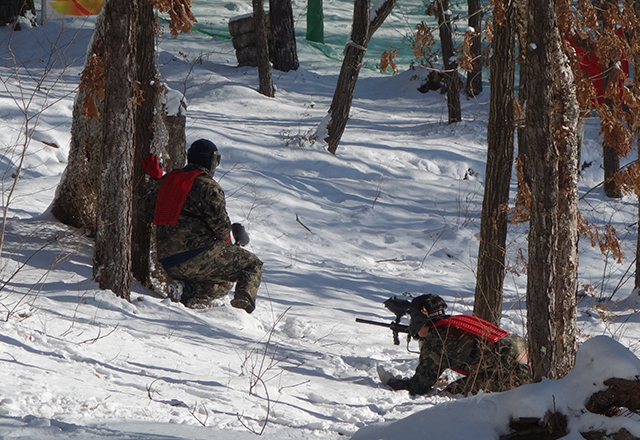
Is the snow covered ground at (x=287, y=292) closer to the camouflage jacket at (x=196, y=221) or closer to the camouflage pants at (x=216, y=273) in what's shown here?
the camouflage pants at (x=216, y=273)

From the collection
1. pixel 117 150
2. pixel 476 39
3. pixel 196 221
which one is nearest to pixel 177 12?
pixel 117 150

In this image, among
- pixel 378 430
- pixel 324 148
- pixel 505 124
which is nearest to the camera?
pixel 378 430

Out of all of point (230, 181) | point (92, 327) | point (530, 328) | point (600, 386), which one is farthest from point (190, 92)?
point (600, 386)

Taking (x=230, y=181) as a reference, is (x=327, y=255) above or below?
below

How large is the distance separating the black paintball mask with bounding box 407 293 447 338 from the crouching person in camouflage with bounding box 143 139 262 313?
4.79ft

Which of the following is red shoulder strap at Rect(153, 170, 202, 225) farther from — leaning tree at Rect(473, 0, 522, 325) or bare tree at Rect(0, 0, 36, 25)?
bare tree at Rect(0, 0, 36, 25)

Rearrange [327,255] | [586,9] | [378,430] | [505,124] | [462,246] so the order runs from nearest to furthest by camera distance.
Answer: [378,430], [586,9], [505,124], [327,255], [462,246]

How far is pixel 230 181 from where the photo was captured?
8859 mm

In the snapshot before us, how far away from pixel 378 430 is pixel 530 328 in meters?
1.48

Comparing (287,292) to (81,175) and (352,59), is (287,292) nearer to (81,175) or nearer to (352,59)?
(81,175)

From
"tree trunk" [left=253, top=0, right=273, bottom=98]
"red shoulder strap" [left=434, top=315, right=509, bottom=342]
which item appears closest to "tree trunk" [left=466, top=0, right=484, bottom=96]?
"tree trunk" [left=253, top=0, right=273, bottom=98]

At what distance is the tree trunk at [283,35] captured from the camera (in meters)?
15.7

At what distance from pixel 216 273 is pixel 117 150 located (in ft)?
4.61

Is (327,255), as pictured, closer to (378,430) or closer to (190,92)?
(378,430)
